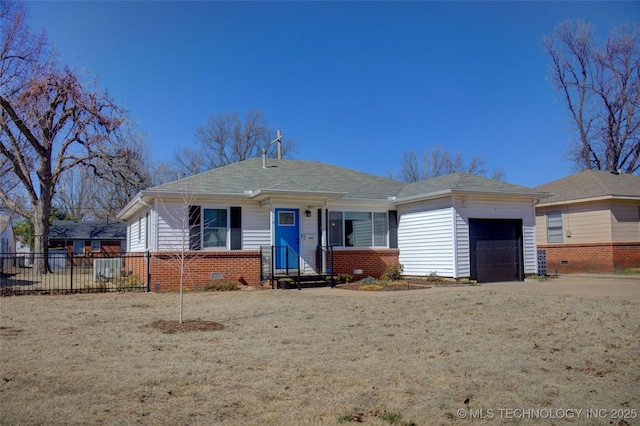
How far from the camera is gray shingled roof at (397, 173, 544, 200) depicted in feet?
54.3

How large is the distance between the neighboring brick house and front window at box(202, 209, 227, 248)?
30.1 m

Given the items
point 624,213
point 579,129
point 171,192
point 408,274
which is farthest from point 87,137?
point 579,129

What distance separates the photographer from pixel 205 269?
1559 cm

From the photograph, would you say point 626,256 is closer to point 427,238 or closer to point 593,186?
point 593,186

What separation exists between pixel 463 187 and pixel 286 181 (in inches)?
246

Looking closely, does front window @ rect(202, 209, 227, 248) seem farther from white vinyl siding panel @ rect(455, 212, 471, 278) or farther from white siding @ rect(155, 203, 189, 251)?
white vinyl siding panel @ rect(455, 212, 471, 278)

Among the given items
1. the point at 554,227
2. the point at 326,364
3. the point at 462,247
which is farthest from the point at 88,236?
the point at 326,364

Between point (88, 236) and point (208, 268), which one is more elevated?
point (88, 236)

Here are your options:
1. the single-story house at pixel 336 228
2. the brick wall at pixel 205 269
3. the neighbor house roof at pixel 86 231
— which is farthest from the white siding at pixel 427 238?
the neighbor house roof at pixel 86 231

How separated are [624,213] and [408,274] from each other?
1018 cm

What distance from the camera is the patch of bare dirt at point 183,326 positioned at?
820 cm

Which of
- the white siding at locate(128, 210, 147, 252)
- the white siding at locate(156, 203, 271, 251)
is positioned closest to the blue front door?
the white siding at locate(156, 203, 271, 251)

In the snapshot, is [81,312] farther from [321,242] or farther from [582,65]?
[582,65]

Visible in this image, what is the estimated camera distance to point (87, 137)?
28359mm
